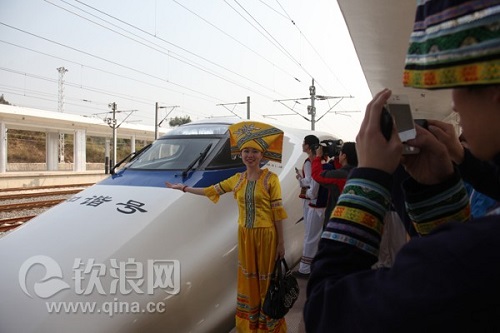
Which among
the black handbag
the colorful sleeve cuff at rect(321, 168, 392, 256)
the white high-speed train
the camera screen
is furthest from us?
the black handbag

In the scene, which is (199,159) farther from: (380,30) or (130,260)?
(380,30)

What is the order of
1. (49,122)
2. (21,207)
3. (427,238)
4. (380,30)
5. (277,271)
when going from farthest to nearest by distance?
(49,122)
(21,207)
(380,30)
(277,271)
(427,238)

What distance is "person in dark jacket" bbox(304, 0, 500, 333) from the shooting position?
22.4 inches

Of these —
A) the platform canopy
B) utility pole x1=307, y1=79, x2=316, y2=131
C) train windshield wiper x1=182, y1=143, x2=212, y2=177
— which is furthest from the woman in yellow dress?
utility pole x1=307, y1=79, x2=316, y2=131

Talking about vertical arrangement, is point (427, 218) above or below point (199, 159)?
below

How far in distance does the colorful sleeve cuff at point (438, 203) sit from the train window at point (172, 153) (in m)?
2.87

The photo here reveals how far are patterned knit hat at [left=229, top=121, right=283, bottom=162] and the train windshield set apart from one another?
285 mm

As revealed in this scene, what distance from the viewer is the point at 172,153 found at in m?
4.06

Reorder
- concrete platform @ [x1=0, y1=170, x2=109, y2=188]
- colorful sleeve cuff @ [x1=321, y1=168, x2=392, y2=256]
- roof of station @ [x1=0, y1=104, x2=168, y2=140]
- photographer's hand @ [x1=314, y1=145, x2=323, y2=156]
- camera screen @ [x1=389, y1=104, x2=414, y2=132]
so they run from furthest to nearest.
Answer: roof of station @ [x1=0, y1=104, x2=168, y2=140], concrete platform @ [x1=0, y1=170, x2=109, y2=188], photographer's hand @ [x1=314, y1=145, x2=323, y2=156], camera screen @ [x1=389, y1=104, x2=414, y2=132], colorful sleeve cuff @ [x1=321, y1=168, x2=392, y2=256]

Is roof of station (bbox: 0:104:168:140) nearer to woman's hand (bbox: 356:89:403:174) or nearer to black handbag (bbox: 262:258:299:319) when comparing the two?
black handbag (bbox: 262:258:299:319)

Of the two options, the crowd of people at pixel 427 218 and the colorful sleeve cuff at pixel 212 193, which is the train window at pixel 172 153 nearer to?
the colorful sleeve cuff at pixel 212 193

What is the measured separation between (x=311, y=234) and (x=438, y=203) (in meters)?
3.81

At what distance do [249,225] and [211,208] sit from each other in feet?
1.43

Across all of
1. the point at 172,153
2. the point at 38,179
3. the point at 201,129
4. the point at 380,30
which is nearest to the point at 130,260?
the point at 172,153
